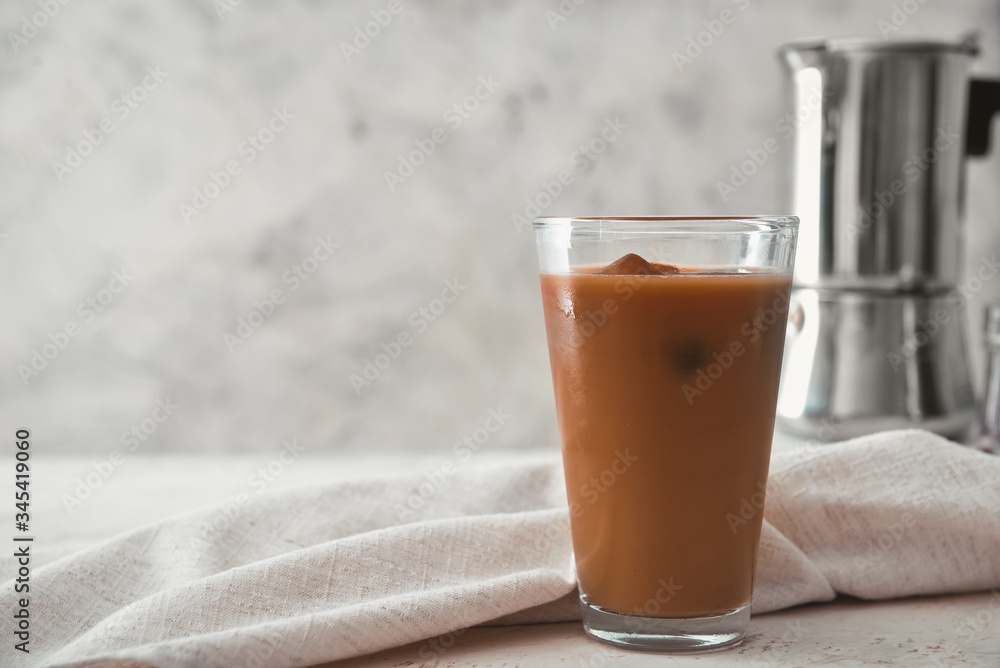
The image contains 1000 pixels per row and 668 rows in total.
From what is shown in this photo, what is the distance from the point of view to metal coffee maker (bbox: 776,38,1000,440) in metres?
1.06

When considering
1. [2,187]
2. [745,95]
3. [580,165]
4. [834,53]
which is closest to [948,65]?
[834,53]

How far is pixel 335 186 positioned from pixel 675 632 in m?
0.83

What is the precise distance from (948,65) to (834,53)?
132mm

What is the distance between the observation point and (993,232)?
1.29 m

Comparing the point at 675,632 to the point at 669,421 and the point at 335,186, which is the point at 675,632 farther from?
the point at 335,186

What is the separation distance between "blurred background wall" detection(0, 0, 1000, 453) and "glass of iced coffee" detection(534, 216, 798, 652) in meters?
0.67

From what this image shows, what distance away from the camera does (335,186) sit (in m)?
1.24

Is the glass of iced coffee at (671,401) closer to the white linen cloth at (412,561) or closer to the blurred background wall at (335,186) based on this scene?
the white linen cloth at (412,561)

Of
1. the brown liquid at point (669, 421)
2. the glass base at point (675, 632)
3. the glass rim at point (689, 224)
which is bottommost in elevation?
the glass base at point (675, 632)

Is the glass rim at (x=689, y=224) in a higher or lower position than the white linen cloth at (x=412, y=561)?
higher

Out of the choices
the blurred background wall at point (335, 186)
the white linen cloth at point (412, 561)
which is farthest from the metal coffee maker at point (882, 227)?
the white linen cloth at point (412, 561)

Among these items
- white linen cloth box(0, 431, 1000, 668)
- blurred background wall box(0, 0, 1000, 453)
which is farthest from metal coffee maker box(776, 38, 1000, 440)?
white linen cloth box(0, 431, 1000, 668)

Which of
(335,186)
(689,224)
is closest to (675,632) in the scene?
(689,224)

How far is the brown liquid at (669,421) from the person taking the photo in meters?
0.56
